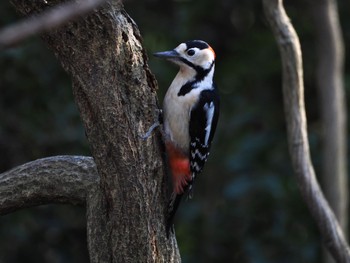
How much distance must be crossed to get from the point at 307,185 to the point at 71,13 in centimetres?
287

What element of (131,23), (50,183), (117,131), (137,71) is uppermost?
(131,23)

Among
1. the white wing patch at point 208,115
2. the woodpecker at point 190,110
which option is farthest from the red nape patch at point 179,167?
the white wing patch at point 208,115

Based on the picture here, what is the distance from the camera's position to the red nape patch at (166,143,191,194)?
315 cm

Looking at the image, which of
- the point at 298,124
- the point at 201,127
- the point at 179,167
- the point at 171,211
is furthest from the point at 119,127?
the point at 298,124

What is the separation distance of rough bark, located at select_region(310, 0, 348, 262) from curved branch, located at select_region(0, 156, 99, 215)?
2511 mm

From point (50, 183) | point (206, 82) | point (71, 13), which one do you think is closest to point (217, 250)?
point (206, 82)

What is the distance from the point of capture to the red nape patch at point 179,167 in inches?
124

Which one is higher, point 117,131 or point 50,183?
Result: point 117,131

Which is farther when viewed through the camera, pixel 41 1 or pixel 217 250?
pixel 217 250

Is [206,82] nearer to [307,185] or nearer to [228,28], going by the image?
[307,185]

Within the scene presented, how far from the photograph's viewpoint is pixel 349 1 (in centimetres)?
581

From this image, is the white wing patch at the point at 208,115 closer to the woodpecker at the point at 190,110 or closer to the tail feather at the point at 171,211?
the woodpecker at the point at 190,110

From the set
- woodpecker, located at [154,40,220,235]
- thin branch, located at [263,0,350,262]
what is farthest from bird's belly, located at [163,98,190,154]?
thin branch, located at [263,0,350,262]

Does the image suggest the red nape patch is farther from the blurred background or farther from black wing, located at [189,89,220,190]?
the blurred background
